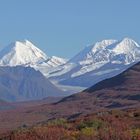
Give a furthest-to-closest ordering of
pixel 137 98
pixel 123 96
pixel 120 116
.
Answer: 1. pixel 123 96
2. pixel 137 98
3. pixel 120 116

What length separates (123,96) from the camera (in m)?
192

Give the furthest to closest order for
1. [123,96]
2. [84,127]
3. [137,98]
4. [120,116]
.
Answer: [123,96]
[137,98]
[120,116]
[84,127]

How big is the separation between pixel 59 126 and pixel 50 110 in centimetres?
15131

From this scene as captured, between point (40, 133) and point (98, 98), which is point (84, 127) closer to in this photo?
point (40, 133)

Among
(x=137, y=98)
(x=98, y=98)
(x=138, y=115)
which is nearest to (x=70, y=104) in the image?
(x=98, y=98)

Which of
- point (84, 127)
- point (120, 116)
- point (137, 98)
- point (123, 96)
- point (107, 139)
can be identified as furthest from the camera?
point (123, 96)

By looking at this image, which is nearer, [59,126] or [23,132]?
[23,132]

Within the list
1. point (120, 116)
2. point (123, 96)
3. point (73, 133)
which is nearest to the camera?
point (73, 133)

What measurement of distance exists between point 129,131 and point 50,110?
154m

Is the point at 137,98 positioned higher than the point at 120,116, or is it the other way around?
the point at 137,98

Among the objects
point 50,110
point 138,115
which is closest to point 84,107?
point 50,110

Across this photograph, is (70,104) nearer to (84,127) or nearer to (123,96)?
(123,96)

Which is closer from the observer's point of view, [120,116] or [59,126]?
[59,126]

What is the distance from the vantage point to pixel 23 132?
27.2 meters
